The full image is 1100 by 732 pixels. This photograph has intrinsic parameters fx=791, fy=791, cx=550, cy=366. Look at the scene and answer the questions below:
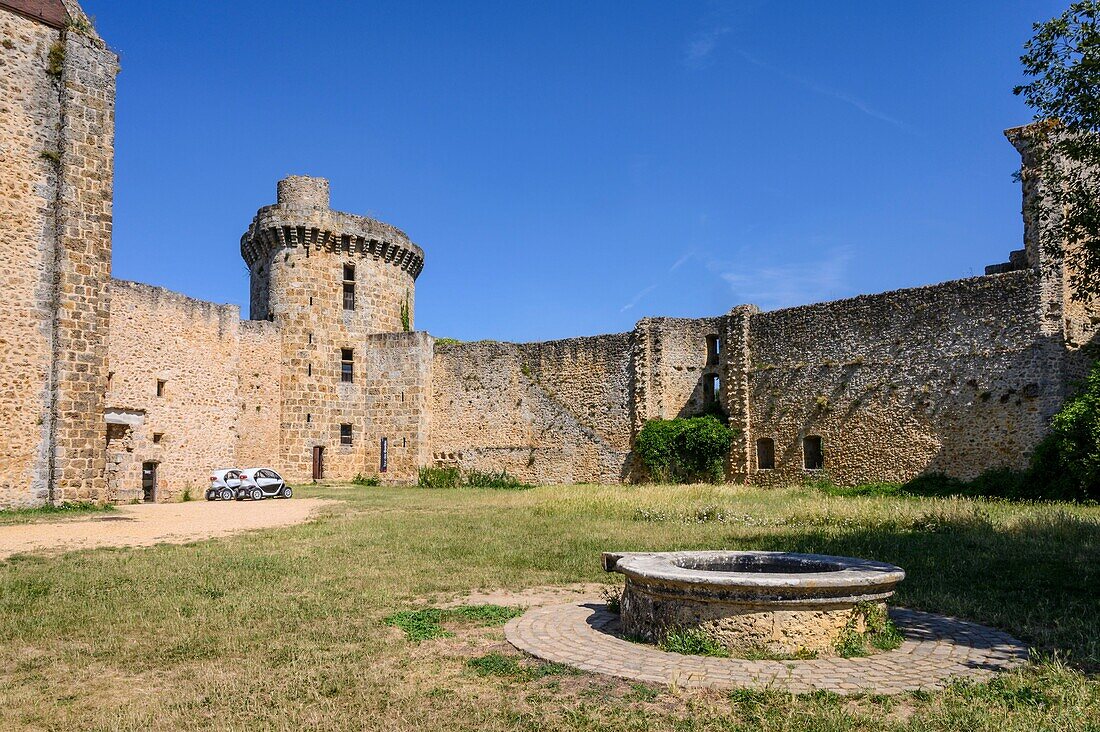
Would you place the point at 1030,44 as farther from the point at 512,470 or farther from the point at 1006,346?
the point at 512,470

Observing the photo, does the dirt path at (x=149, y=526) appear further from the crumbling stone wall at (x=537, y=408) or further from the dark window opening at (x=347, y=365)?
the crumbling stone wall at (x=537, y=408)

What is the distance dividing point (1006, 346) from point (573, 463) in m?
13.4

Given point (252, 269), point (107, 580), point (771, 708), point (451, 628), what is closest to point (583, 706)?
point (771, 708)

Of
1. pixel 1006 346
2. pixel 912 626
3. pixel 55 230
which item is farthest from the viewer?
pixel 1006 346

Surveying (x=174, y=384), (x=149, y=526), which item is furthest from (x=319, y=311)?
(x=149, y=526)

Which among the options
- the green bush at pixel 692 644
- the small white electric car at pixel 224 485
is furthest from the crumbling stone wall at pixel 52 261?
the green bush at pixel 692 644

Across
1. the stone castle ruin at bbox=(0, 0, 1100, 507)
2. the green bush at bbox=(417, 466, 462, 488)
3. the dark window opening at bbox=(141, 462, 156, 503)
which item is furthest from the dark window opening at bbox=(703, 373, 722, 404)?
the dark window opening at bbox=(141, 462, 156, 503)

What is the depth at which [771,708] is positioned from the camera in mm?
4402

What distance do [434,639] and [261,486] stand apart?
61.1ft

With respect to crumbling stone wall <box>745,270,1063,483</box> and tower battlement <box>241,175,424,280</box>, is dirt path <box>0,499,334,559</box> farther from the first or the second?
crumbling stone wall <box>745,270,1063,483</box>

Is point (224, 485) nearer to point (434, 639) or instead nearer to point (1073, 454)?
point (434, 639)

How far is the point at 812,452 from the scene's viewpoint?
2289 cm

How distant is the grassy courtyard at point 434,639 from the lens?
4.38 meters

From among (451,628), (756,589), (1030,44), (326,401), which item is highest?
(1030,44)
